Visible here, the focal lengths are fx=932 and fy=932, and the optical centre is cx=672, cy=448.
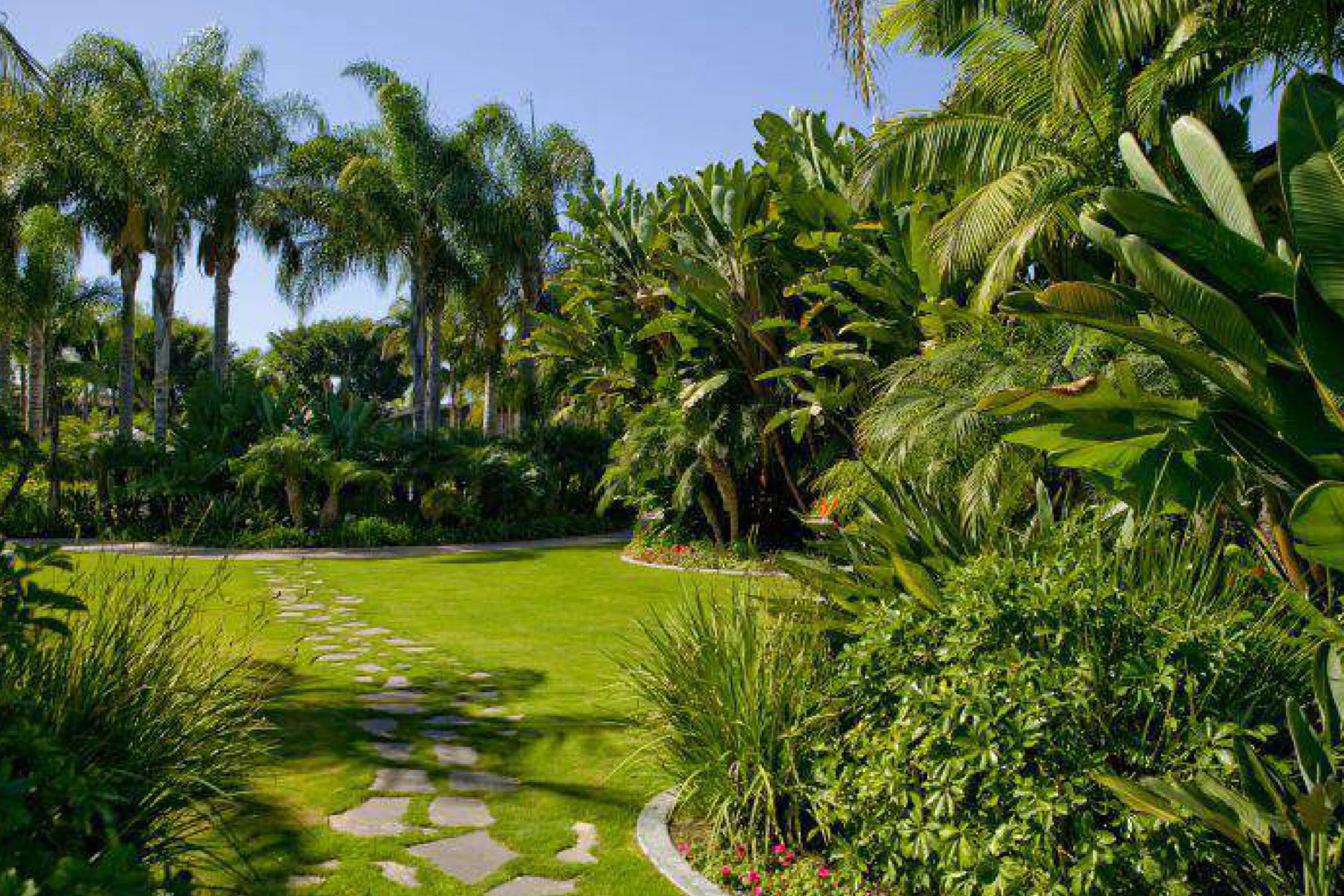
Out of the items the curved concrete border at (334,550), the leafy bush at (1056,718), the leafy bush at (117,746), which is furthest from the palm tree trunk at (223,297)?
the leafy bush at (1056,718)

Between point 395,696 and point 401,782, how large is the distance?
1.92m

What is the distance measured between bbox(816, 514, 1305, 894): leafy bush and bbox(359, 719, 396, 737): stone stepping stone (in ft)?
10.7

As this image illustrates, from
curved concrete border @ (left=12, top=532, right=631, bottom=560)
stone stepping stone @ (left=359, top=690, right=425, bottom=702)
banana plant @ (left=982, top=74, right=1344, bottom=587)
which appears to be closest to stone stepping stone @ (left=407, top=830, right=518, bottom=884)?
stone stepping stone @ (left=359, top=690, right=425, bottom=702)

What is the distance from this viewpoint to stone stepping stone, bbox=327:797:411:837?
457cm

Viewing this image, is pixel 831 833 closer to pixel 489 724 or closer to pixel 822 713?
pixel 822 713

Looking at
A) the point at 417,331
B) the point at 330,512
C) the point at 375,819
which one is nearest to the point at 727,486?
the point at 330,512

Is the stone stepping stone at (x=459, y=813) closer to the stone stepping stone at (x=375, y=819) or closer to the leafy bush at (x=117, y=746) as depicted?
the stone stepping stone at (x=375, y=819)

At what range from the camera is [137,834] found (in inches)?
128

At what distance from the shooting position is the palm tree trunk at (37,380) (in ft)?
83.6

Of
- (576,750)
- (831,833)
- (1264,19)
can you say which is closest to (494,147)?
(1264,19)

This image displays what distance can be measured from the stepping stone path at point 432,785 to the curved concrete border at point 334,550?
8.04m

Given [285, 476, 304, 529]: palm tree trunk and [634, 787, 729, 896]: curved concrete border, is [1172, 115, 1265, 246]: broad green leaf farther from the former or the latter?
[285, 476, 304, 529]: palm tree trunk

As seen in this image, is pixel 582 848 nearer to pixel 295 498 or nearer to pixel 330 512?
pixel 295 498

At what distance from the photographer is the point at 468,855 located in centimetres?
435
